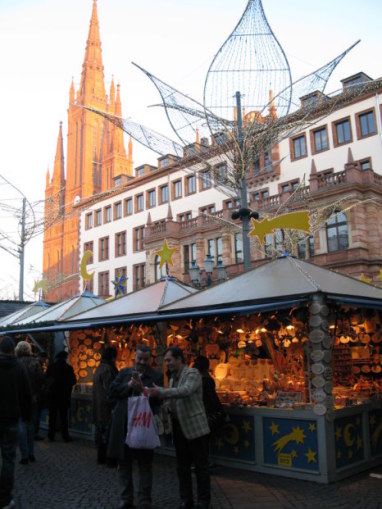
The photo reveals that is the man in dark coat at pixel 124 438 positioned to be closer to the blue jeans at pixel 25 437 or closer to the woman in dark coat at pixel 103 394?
the woman in dark coat at pixel 103 394

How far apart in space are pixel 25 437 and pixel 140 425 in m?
3.66

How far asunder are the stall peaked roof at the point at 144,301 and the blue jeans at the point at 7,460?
4.60m

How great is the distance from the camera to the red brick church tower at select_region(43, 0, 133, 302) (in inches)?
3789

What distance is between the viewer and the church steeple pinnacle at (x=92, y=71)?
356 feet

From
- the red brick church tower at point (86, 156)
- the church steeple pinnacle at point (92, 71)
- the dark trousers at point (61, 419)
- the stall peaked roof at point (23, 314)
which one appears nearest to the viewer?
the dark trousers at point (61, 419)

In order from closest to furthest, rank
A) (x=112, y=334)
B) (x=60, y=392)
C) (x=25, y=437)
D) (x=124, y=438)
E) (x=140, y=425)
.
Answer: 1. (x=140, y=425)
2. (x=124, y=438)
3. (x=25, y=437)
4. (x=60, y=392)
5. (x=112, y=334)

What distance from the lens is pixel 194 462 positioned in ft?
17.6

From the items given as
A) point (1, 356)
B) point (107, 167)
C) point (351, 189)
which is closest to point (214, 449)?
point (1, 356)

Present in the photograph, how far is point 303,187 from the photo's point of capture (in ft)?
97.9

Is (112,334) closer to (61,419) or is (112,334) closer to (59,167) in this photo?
(61,419)

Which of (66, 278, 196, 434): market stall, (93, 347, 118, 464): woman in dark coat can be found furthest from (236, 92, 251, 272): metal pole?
(93, 347, 118, 464): woman in dark coat

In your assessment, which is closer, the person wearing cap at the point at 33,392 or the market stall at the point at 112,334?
the person wearing cap at the point at 33,392

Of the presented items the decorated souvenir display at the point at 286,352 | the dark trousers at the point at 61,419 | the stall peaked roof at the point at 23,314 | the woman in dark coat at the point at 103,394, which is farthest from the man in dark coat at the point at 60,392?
the stall peaked roof at the point at 23,314

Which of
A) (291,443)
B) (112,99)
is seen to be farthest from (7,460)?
(112,99)
